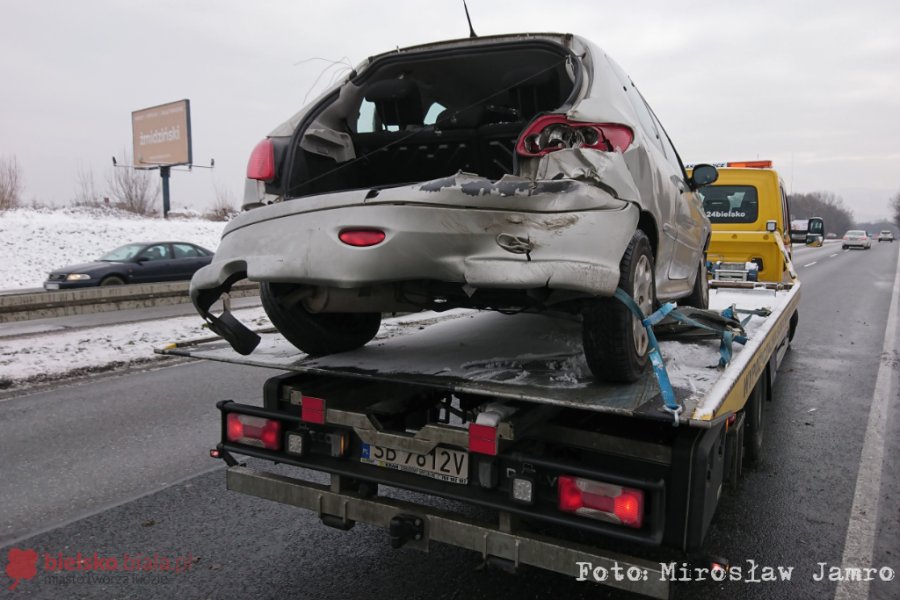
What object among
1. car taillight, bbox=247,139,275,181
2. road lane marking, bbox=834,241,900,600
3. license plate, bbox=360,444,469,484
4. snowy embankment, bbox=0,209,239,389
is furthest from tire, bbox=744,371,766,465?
snowy embankment, bbox=0,209,239,389

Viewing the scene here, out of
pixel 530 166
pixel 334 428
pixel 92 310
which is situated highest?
pixel 530 166

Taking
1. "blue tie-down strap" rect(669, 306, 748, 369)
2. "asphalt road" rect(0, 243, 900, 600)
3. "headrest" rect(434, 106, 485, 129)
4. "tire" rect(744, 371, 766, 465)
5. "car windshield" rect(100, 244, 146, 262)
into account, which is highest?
"headrest" rect(434, 106, 485, 129)

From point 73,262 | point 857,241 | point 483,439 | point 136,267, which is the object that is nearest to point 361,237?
point 483,439

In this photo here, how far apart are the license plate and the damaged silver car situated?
68cm

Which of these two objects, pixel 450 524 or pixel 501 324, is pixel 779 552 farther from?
pixel 501 324

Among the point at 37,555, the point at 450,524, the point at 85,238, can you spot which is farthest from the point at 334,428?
the point at 85,238

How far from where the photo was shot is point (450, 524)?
2570 mm

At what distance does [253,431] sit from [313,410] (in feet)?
1.47

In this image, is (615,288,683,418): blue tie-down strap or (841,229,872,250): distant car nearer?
(615,288,683,418): blue tie-down strap

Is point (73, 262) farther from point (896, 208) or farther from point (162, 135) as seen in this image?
point (896, 208)

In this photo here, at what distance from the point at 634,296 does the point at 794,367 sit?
236 inches

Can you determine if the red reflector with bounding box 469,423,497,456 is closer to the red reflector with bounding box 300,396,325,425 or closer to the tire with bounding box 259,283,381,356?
the red reflector with bounding box 300,396,325,425

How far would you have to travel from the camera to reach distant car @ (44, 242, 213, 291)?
1509cm

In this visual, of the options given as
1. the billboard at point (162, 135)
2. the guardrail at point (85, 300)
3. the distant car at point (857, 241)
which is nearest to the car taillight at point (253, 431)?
the guardrail at point (85, 300)
